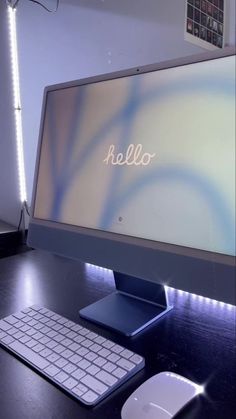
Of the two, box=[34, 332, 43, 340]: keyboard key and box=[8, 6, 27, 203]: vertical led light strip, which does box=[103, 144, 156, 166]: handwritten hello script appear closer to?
box=[34, 332, 43, 340]: keyboard key

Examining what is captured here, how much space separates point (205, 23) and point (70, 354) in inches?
49.0

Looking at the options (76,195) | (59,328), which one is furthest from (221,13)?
(59,328)

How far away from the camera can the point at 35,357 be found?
539 mm

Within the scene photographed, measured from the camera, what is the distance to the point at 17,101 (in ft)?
5.65

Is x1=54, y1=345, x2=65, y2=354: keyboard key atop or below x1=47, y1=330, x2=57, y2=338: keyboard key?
below

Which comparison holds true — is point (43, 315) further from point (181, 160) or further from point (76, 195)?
point (181, 160)

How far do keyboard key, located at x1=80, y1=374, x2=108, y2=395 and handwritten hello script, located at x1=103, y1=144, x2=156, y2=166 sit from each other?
1.12ft

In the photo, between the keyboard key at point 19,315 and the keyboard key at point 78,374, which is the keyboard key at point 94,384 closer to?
the keyboard key at point 78,374

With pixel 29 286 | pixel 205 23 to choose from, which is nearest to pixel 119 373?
pixel 29 286

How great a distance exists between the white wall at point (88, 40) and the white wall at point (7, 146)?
0.27 feet

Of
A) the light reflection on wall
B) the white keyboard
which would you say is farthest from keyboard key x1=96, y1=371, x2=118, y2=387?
the light reflection on wall

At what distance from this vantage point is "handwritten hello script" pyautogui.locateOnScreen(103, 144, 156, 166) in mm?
570

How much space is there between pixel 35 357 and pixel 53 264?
1.64ft

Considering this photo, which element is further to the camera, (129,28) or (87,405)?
(129,28)
